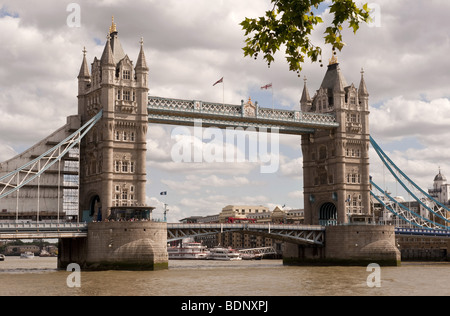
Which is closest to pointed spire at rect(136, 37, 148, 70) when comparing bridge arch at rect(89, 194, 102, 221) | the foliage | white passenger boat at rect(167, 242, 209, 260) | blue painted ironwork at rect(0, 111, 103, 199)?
blue painted ironwork at rect(0, 111, 103, 199)

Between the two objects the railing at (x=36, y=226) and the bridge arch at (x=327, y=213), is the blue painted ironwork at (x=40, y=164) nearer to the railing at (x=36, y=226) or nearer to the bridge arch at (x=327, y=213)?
the railing at (x=36, y=226)

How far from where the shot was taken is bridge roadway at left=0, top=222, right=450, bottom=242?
65.3m

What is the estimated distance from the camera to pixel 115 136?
7675 cm

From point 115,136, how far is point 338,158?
3243 centimetres

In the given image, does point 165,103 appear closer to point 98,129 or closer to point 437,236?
point 98,129

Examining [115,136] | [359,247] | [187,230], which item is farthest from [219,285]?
[359,247]

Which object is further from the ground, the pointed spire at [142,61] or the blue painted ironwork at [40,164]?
the pointed spire at [142,61]

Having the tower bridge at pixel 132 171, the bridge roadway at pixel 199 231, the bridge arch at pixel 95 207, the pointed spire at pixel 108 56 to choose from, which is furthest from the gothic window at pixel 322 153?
the pointed spire at pixel 108 56

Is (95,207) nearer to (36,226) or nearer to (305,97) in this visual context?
(36,226)

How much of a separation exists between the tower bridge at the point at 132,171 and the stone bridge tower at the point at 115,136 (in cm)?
12

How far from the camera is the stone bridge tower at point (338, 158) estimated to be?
92.4 meters

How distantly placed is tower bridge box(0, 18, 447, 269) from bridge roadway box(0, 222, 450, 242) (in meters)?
0.19

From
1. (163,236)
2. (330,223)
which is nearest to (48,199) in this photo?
(163,236)

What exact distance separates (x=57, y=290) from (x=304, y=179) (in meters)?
56.5
